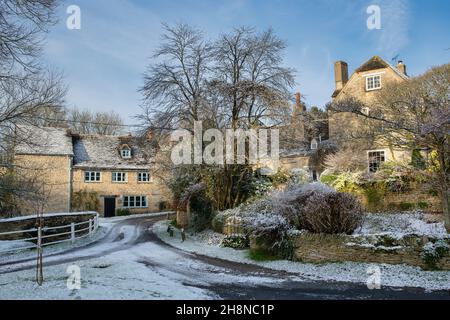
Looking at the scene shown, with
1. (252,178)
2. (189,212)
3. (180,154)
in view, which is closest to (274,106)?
(252,178)

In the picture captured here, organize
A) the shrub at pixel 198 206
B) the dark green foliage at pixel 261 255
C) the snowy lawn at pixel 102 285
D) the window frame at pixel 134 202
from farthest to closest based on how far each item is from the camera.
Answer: the window frame at pixel 134 202
the shrub at pixel 198 206
the dark green foliage at pixel 261 255
the snowy lawn at pixel 102 285

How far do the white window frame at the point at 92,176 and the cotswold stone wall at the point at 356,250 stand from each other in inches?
1146

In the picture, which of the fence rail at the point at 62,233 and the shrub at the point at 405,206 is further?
the shrub at the point at 405,206

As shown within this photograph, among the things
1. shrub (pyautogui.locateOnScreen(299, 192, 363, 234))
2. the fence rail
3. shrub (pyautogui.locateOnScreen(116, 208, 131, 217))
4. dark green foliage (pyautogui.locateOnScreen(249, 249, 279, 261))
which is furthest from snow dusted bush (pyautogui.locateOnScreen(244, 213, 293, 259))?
shrub (pyautogui.locateOnScreen(116, 208, 131, 217))

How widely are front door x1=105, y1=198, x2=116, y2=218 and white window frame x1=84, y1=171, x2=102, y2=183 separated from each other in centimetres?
221

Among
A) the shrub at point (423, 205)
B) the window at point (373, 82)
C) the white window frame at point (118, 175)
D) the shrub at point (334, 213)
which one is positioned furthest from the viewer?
the white window frame at point (118, 175)

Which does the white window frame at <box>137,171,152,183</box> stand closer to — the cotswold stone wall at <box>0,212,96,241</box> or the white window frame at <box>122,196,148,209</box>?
the white window frame at <box>122,196,148,209</box>

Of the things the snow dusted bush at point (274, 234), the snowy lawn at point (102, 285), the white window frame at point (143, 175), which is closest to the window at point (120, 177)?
the white window frame at point (143, 175)

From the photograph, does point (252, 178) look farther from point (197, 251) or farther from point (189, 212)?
point (197, 251)

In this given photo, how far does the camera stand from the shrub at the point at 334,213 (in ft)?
41.4

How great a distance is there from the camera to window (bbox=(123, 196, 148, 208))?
38.9 meters

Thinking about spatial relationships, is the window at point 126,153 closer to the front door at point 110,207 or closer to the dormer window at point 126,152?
the dormer window at point 126,152

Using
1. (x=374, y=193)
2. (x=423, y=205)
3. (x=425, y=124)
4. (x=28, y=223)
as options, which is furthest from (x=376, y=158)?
(x=28, y=223)

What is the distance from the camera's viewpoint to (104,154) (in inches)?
1572
